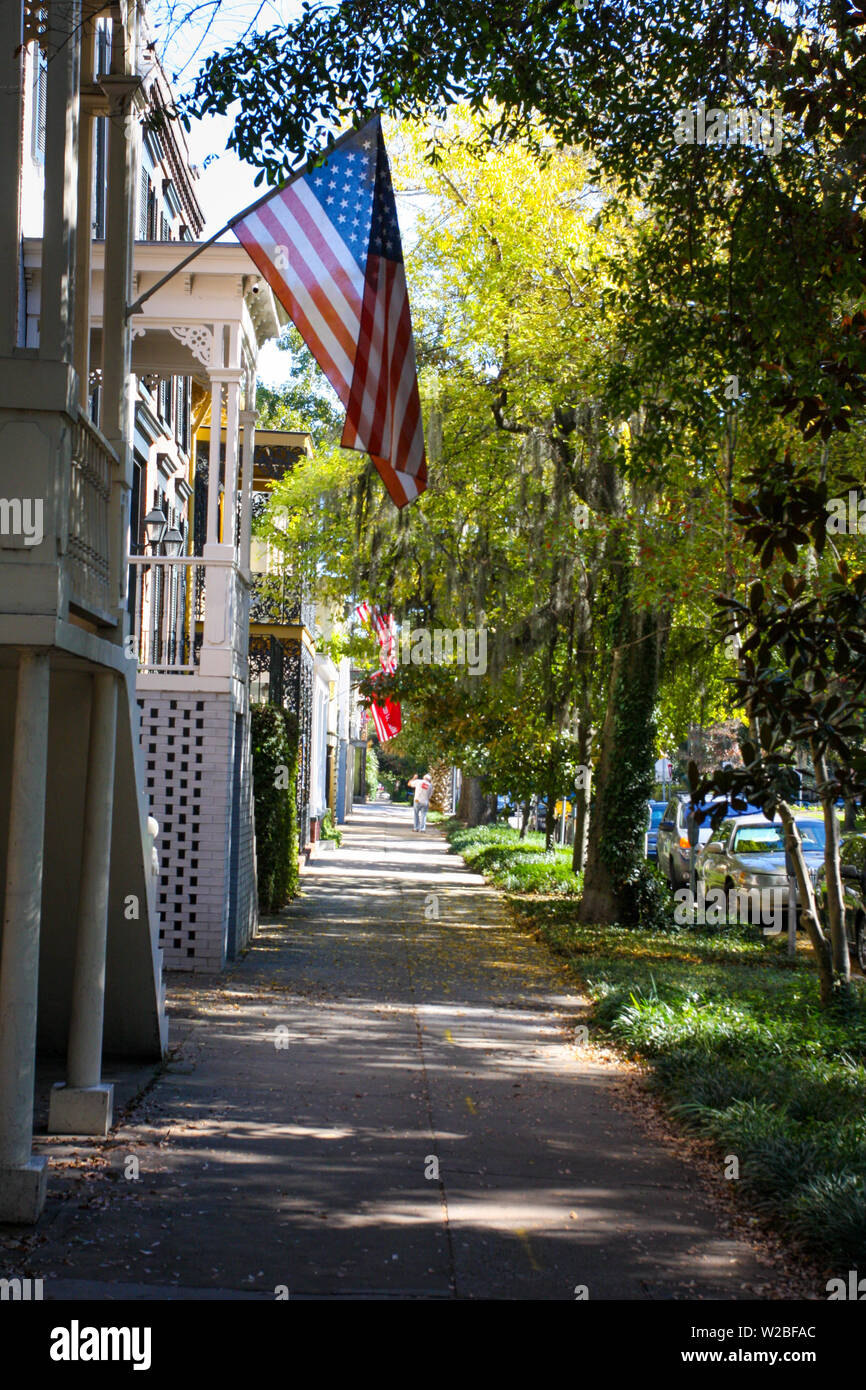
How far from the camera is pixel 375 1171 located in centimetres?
633

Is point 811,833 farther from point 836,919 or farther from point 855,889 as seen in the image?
point 836,919

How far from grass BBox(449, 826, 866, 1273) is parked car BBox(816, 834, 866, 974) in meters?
0.58

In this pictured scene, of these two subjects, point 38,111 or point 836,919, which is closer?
point 836,919

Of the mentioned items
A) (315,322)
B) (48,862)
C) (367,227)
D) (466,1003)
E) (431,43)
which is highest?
(431,43)

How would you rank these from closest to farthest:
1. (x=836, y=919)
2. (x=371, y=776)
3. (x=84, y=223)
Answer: (x=84, y=223)
(x=836, y=919)
(x=371, y=776)

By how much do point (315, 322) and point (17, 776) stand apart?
13.6ft

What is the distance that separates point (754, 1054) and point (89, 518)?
5.45 m

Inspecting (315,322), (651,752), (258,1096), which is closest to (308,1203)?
(258,1096)

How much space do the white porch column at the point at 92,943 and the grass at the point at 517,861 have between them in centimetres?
1411

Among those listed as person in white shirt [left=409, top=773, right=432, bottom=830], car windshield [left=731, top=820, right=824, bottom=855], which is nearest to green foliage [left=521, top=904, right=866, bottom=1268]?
car windshield [left=731, top=820, right=824, bottom=855]

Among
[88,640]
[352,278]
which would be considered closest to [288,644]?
[352,278]

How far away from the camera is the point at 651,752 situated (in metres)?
16.7

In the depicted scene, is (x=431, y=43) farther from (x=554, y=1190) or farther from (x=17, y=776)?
(x=554, y=1190)
